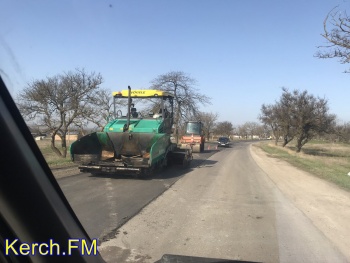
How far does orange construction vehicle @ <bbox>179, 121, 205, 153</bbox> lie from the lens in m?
31.4

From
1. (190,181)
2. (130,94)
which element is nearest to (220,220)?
(190,181)

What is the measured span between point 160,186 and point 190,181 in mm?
1751

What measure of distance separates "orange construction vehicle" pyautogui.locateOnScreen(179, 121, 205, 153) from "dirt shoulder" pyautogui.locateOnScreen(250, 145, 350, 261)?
56.9ft

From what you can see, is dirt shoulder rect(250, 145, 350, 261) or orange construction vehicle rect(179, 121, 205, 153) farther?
orange construction vehicle rect(179, 121, 205, 153)

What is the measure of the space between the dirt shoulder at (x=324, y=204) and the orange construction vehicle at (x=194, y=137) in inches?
683

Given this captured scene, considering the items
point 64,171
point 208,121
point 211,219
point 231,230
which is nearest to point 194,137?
point 64,171

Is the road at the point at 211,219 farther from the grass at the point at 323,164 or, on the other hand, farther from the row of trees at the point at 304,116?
the row of trees at the point at 304,116

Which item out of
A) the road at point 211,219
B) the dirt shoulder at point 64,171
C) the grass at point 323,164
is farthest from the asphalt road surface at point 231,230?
the grass at point 323,164

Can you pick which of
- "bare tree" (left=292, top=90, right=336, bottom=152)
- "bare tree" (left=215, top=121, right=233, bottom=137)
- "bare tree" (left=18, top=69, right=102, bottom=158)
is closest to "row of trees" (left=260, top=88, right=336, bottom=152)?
"bare tree" (left=292, top=90, right=336, bottom=152)

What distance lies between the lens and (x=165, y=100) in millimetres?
14469

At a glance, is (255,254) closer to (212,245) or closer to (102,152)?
(212,245)

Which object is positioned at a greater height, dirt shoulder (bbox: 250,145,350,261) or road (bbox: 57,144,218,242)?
road (bbox: 57,144,218,242)

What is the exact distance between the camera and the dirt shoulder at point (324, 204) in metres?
6.37

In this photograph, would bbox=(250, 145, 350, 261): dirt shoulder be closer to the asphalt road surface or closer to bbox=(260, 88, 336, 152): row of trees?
the asphalt road surface
